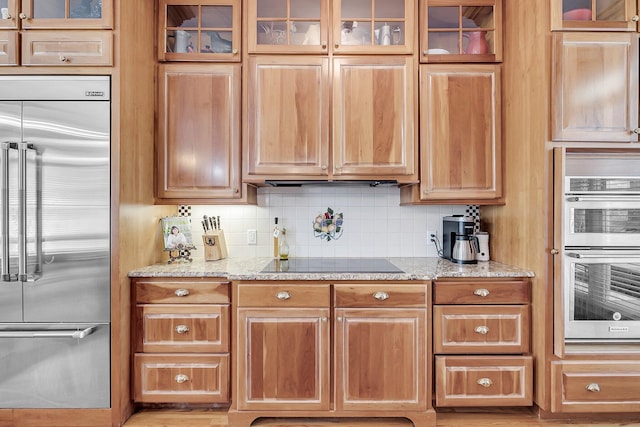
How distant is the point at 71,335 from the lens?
1.83 meters

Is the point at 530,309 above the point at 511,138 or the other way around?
the other way around

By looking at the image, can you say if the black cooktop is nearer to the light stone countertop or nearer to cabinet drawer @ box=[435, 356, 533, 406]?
the light stone countertop

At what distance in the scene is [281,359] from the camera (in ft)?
6.28

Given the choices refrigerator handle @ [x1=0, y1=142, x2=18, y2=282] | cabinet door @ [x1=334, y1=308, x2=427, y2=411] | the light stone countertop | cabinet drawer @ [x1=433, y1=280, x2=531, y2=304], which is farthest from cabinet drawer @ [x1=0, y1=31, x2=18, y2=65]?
cabinet drawer @ [x1=433, y1=280, x2=531, y2=304]

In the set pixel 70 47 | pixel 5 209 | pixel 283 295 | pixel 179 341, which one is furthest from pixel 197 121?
pixel 179 341

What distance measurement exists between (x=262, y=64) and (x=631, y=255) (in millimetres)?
2274

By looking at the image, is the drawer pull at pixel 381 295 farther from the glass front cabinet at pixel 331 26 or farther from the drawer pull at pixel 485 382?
the glass front cabinet at pixel 331 26

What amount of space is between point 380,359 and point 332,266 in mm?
600

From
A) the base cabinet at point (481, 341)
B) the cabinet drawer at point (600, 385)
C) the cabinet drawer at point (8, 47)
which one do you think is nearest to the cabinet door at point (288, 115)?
the base cabinet at point (481, 341)

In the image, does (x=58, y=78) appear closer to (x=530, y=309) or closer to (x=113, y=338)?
(x=113, y=338)

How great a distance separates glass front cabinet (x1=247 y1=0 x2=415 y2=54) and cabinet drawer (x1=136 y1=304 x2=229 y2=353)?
156 centimetres

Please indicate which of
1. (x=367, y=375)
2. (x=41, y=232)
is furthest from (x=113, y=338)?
(x=367, y=375)

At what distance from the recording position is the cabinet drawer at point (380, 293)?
1.92 metres

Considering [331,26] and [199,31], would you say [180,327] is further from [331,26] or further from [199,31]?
[331,26]
